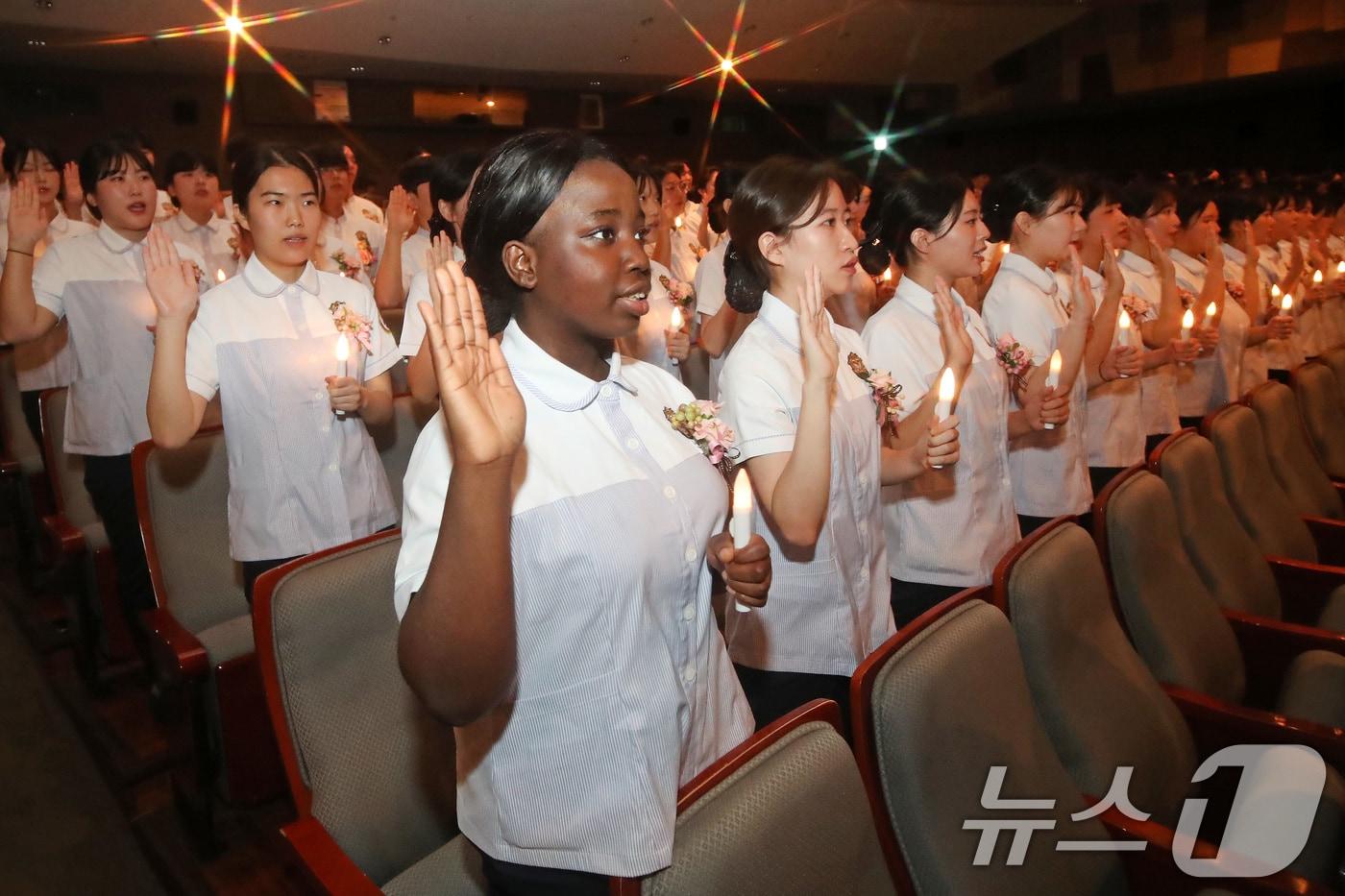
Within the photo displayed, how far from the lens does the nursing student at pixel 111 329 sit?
2.57 metres

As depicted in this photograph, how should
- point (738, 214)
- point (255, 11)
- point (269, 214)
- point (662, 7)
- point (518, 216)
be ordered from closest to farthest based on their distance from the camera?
point (518, 216), point (738, 214), point (269, 214), point (255, 11), point (662, 7)

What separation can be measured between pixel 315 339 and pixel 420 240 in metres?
2.29

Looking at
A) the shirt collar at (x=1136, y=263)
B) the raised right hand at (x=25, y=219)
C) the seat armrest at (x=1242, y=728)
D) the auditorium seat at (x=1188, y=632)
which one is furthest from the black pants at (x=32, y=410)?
the shirt collar at (x=1136, y=263)

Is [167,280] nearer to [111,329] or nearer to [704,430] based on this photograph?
[111,329]

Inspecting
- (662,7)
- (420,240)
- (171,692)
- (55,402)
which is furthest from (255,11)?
(171,692)

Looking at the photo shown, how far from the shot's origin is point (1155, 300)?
3.66 m

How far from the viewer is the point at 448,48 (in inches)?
399

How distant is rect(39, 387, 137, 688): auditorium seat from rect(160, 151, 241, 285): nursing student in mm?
934

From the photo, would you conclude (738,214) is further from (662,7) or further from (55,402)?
(662,7)

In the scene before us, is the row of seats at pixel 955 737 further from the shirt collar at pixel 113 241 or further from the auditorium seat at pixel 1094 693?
the shirt collar at pixel 113 241

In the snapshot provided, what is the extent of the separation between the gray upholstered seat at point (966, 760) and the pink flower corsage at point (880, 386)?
593mm

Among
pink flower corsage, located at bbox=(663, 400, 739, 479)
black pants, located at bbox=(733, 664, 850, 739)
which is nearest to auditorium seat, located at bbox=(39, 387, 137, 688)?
black pants, located at bbox=(733, 664, 850, 739)

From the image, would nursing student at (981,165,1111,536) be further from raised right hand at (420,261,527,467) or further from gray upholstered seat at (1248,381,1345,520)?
raised right hand at (420,261,527,467)

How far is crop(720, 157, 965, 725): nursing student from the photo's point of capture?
155 centimetres
